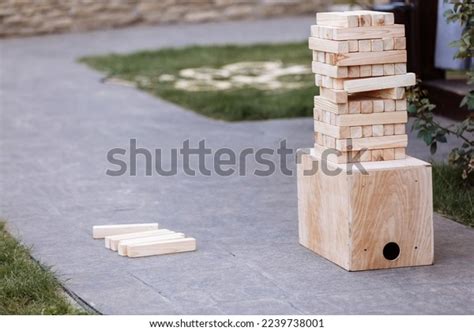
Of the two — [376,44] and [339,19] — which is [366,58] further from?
[339,19]

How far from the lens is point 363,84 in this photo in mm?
5223

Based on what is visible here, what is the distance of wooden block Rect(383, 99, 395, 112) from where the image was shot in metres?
5.32

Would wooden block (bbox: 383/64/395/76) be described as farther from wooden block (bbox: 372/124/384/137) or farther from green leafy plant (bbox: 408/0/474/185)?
green leafy plant (bbox: 408/0/474/185)

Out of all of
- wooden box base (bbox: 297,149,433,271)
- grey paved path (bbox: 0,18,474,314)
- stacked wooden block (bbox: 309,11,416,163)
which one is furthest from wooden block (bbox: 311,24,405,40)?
grey paved path (bbox: 0,18,474,314)

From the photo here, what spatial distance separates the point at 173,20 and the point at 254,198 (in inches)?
449

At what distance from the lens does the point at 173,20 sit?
58.9 ft

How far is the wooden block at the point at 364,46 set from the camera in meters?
5.21

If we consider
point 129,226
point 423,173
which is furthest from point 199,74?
point 423,173

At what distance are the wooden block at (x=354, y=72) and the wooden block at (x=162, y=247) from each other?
1240 mm

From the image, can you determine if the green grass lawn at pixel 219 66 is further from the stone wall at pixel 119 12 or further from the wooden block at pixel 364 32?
the wooden block at pixel 364 32

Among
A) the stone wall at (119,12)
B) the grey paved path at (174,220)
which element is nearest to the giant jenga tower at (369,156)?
the grey paved path at (174,220)

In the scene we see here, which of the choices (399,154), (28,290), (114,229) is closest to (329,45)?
(399,154)

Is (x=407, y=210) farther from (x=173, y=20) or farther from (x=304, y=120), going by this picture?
(x=173, y=20)

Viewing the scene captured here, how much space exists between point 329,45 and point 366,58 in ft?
0.63
